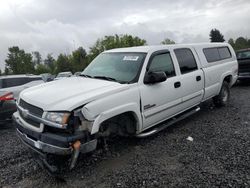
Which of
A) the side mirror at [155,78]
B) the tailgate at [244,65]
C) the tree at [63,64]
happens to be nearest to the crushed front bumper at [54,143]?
the side mirror at [155,78]

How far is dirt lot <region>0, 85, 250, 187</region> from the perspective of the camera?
3301 millimetres

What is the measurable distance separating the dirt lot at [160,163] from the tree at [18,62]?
4516 cm

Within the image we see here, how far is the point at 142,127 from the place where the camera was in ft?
13.8

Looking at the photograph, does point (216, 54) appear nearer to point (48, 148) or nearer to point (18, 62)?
point (48, 148)

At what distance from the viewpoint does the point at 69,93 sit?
138 inches

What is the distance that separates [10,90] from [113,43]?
1726 inches

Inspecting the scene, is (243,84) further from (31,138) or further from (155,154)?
(31,138)

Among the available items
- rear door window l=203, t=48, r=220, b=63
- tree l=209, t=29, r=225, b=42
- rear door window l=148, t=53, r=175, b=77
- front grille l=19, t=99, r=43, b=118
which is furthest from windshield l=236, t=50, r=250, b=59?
tree l=209, t=29, r=225, b=42

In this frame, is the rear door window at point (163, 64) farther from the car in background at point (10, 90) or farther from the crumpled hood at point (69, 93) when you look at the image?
the car in background at point (10, 90)

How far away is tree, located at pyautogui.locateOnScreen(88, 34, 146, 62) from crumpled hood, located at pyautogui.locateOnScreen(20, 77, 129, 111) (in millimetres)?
42172

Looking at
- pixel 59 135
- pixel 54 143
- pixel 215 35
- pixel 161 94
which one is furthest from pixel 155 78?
pixel 215 35

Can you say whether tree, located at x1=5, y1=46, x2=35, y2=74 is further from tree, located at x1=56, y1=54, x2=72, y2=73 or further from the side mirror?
the side mirror

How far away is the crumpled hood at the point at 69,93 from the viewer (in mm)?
3213

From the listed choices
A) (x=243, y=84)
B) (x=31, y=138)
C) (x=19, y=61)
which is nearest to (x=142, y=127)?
(x=31, y=138)
